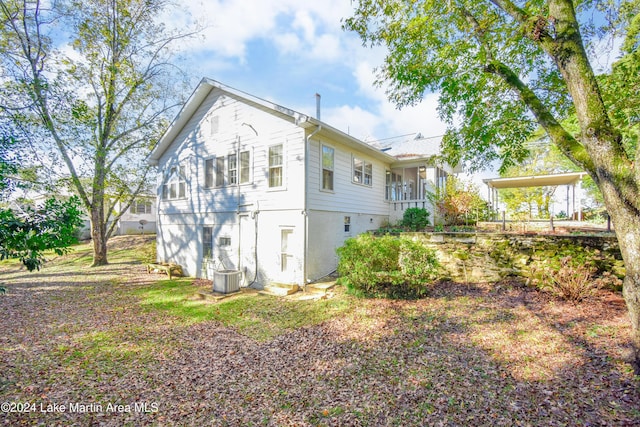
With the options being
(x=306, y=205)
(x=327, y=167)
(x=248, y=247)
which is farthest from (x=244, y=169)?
(x=306, y=205)

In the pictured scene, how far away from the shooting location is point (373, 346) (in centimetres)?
521

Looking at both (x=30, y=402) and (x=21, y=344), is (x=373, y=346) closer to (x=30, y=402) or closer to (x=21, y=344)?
(x=30, y=402)

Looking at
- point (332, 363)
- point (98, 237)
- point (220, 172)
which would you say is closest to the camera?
point (332, 363)

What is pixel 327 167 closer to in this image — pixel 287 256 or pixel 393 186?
pixel 287 256

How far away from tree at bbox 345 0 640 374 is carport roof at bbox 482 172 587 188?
284 inches

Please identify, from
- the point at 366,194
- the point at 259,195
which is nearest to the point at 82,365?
the point at 259,195

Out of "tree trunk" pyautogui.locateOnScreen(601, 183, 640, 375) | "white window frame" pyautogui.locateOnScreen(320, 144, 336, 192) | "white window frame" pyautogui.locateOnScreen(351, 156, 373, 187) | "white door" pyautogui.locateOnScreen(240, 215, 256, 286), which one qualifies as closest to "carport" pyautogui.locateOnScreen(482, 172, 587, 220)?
"white window frame" pyautogui.locateOnScreen(351, 156, 373, 187)

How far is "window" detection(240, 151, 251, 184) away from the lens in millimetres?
10719

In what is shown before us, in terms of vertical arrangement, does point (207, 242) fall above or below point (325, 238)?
below

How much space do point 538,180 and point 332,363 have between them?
14081 millimetres

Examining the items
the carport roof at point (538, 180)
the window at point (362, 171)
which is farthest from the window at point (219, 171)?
the carport roof at point (538, 180)

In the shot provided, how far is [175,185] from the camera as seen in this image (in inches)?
531

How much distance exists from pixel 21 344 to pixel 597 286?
12.5m

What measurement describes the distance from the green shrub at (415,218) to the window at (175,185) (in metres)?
10.3
